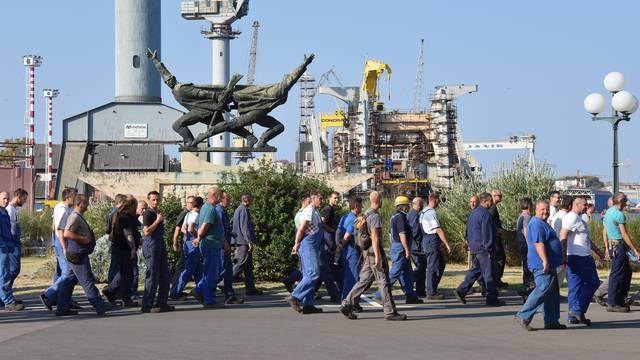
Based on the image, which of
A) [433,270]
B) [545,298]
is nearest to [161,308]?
[433,270]

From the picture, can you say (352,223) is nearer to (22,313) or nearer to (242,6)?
(22,313)

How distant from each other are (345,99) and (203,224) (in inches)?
2307

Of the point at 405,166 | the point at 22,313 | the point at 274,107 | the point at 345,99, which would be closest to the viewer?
the point at 22,313

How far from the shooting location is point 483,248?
51.1 ft

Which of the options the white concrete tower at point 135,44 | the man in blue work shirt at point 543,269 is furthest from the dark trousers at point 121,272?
the white concrete tower at point 135,44

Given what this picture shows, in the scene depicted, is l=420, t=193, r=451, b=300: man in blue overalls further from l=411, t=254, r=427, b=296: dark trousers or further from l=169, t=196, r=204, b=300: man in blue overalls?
l=169, t=196, r=204, b=300: man in blue overalls

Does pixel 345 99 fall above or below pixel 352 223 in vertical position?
above

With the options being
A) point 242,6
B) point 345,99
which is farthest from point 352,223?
point 242,6

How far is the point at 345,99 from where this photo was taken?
2881 inches

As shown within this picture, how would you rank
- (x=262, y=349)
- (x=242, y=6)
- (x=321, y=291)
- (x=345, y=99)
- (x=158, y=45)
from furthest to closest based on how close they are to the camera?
(x=242, y=6), (x=345, y=99), (x=158, y=45), (x=321, y=291), (x=262, y=349)

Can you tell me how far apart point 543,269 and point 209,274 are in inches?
200

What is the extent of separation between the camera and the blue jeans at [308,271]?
14.2 meters

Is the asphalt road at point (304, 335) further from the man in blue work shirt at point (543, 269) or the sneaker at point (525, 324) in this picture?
the man in blue work shirt at point (543, 269)

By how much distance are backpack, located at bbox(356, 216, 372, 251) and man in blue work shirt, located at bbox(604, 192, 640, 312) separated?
3469 mm
